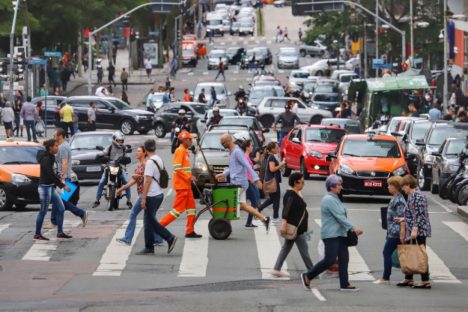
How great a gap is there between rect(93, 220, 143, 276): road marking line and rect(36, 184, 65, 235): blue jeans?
0.96 meters

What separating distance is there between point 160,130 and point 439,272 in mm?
39178


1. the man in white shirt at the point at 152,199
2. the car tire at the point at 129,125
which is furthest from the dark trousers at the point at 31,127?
the man in white shirt at the point at 152,199

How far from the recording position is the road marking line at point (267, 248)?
68.9 feet

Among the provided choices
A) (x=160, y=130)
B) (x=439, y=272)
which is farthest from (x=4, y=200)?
(x=160, y=130)

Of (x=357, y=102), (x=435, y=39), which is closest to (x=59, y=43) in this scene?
(x=435, y=39)

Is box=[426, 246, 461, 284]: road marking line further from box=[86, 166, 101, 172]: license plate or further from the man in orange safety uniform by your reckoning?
box=[86, 166, 101, 172]: license plate

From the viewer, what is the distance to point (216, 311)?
16.3 m

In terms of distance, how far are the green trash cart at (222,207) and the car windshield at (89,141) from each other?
48.8 feet

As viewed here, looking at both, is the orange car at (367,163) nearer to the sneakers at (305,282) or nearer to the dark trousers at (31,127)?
the sneakers at (305,282)

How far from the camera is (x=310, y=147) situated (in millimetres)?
38438

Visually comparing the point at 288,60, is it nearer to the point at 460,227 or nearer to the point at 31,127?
the point at 31,127

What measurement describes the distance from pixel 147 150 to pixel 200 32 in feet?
427

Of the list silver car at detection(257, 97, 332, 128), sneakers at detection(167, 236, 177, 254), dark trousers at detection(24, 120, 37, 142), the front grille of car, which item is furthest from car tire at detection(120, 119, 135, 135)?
sneakers at detection(167, 236, 177, 254)

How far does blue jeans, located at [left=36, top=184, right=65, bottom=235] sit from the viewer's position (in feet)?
78.9
